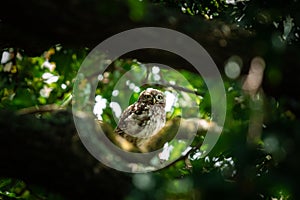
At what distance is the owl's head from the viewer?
3895mm

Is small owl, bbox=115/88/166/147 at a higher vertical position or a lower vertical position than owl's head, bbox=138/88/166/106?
lower

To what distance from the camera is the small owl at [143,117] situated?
11.2ft

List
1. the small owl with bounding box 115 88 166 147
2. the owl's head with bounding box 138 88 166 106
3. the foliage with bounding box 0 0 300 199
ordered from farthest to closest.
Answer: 1. the owl's head with bounding box 138 88 166 106
2. the small owl with bounding box 115 88 166 147
3. the foliage with bounding box 0 0 300 199

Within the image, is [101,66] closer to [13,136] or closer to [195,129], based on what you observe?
[195,129]

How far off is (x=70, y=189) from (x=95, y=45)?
40cm

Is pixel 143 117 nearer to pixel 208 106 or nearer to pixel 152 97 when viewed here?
pixel 152 97

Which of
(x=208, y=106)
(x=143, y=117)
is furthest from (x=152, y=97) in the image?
(x=208, y=106)

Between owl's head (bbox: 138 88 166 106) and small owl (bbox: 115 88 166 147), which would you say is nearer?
small owl (bbox: 115 88 166 147)

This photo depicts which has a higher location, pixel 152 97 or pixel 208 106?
pixel 152 97

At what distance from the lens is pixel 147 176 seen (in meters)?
1.31

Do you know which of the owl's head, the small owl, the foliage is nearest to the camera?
the foliage

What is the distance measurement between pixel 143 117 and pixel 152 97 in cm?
16

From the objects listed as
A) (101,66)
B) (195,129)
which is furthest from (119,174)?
(101,66)

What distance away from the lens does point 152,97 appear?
12.8 ft
